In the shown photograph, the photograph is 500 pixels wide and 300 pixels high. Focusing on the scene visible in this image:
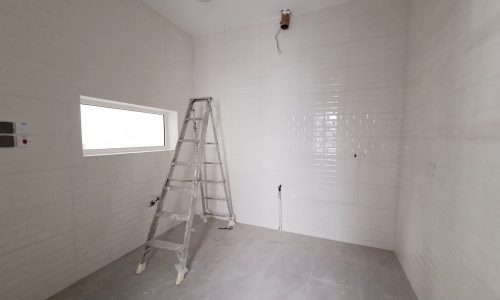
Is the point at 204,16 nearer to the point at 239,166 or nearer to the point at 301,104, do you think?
the point at 301,104

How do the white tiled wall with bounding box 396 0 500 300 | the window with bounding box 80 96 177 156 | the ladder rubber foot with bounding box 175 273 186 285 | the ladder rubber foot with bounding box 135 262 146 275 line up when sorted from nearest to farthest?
1. the white tiled wall with bounding box 396 0 500 300
2. the ladder rubber foot with bounding box 175 273 186 285
3. the ladder rubber foot with bounding box 135 262 146 275
4. the window with bounding box 80 96 177 156

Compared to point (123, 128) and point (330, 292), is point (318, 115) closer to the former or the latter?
point (330, 292)

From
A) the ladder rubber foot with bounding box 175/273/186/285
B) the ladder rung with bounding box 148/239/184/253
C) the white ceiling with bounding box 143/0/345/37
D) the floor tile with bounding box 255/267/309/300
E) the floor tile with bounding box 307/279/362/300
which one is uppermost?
the white ceiling with bounding box 143/0/345/37

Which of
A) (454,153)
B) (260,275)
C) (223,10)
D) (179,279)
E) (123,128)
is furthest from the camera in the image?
(223,10)

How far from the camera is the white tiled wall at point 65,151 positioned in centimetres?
139

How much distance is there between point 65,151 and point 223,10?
225cm

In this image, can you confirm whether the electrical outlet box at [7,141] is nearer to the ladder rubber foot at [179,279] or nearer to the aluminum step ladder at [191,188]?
the aluminum step ladder at [191,188]

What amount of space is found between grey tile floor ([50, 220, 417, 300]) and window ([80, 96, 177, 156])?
3.98 ft

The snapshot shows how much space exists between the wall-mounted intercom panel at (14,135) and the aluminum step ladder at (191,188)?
1103mm

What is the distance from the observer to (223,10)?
2.46m

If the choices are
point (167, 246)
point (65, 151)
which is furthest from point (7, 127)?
point (167, 246)

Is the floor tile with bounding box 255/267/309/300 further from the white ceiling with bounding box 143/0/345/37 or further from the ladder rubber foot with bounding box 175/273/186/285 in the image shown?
the white ceiling with bounding box 143/0/345/37

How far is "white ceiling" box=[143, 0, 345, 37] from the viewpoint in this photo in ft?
7.58

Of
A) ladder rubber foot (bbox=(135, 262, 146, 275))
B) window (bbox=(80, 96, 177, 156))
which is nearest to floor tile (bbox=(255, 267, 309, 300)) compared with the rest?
ladder rubber foot (bbox=(135, 262, 146, 275))
